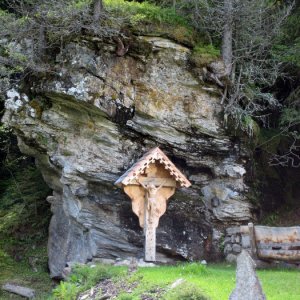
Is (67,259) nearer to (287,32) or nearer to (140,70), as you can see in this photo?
(140,70)

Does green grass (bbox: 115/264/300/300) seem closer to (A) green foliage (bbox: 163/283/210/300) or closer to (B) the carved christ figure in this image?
(A) green foliage (bbox: 163/283/210/300)

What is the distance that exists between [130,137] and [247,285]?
316 inches

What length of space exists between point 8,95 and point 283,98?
8.44 m

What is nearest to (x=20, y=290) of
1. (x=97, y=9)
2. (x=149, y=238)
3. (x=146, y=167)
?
(x=149, y=238)

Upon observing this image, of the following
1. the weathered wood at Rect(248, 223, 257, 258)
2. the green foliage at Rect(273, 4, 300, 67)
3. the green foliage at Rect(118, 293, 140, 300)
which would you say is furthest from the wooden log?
the green foliage at Rect(273, 4, 300, 67)

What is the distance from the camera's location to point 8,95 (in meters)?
13.2

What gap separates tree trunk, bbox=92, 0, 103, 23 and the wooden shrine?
3.75 meters

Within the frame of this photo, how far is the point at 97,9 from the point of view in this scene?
12.9 meters

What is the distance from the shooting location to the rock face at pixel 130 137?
12.9 meters

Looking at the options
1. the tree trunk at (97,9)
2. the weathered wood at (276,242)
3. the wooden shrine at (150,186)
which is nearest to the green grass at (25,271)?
the wooden shrine at (150,186)

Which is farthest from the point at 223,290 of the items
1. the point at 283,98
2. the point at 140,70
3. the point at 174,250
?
the point at 283,98

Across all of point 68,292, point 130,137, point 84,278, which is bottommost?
point 68,292

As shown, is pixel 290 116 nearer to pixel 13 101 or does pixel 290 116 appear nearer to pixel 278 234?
pixel 278 234

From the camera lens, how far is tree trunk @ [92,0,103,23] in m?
12.7
